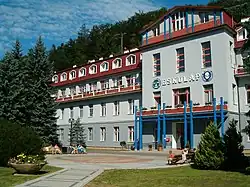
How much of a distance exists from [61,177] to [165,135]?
2333 cm

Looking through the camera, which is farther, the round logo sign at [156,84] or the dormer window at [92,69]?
the dormer window at [92,69]

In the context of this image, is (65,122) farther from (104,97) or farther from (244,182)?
(244,182)

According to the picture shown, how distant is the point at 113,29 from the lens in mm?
→ 100188

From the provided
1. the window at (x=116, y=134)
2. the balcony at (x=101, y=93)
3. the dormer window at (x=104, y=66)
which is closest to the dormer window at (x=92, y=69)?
the dormer window at (x=104, y=66)

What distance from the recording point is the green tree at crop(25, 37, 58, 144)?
30.2 m

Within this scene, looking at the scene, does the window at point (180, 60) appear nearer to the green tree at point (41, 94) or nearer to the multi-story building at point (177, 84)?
the multi-story building at point (177, 84)

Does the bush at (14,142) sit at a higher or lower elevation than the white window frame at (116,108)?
lower

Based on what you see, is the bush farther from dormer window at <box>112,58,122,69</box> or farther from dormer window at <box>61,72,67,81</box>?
dormer window at <box>61,72,67,81</box>

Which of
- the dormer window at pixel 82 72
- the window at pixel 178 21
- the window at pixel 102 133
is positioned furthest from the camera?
the dormer window at pixel 82 72

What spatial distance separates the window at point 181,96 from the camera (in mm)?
35906

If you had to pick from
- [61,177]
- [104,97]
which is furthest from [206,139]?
[104,97]

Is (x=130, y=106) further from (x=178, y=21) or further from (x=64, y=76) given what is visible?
(x=64, y=76)

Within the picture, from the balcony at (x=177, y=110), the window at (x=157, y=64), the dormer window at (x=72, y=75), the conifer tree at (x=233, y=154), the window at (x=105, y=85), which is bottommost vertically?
the conifer tree at (x=233, y=154)

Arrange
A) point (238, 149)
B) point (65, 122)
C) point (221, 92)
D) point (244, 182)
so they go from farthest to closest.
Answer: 1. point (65, 122)
2. point (221, 92)
3. point (238, 149)
4. point (244, 182)
